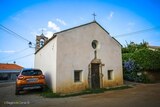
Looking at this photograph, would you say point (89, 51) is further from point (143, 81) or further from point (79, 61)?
point (143, 81)

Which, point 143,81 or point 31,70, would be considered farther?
point 143,81

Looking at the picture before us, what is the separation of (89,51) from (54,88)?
13.7 feet

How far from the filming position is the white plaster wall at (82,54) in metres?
10.5

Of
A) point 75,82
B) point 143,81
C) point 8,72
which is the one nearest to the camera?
point 75,82

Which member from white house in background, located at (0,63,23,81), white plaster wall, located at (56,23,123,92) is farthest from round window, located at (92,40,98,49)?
white house in background, located at (0,63,23,81)

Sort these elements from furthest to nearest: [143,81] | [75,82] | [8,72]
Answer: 1. [8,72]
2. [143,81]
3. [75,82]

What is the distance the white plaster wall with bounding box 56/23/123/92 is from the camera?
415 inches

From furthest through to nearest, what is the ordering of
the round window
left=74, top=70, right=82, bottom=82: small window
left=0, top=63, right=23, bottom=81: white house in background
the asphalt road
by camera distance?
left=0, top=63, right=23, bottom=81: white house in background → the round window → left=74, top=70, right=82, bottom=82: small window → the asphalt road

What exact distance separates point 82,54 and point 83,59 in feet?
1.37

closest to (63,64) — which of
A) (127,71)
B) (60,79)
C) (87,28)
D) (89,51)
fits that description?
(60,79)

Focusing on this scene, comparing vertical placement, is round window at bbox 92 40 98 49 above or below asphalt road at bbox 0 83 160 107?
above

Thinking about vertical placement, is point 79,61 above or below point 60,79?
above

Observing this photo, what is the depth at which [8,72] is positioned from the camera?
3869 cm

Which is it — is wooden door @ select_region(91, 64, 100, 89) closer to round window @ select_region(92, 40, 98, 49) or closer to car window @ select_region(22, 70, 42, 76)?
round window @ select_region(92, 40, 98, 49)
